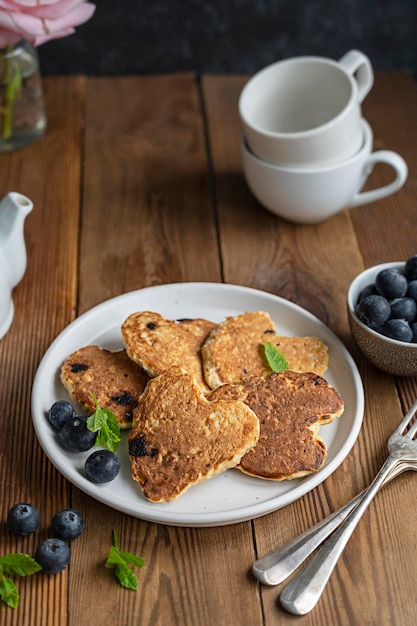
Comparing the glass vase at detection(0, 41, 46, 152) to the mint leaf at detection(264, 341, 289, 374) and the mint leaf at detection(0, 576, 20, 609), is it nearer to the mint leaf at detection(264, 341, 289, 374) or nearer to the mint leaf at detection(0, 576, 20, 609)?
the mint leaf at detection(264, 341, 289, 374)

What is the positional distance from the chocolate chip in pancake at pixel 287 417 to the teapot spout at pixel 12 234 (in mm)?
504

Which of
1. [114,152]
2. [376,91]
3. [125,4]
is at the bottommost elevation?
[376,91]

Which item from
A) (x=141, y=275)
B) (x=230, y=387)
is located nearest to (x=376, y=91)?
(x=141, y=275)

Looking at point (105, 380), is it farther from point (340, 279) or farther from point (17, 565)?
point (340, 279)

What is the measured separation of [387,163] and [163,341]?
Answer: 68cm

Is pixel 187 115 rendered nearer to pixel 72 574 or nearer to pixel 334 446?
pixel 334 446

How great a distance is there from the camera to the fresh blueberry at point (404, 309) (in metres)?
1.30

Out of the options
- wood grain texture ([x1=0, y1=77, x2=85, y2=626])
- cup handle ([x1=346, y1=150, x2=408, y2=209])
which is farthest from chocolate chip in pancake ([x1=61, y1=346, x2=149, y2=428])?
cup handle ([x1=346, y1=150, x2=408, y2=209])

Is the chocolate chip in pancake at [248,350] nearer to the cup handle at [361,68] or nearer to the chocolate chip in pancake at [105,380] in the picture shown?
the chocolate chip in pancake at [105,380]

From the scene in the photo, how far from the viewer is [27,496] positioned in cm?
117

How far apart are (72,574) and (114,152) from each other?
1163 millimetres

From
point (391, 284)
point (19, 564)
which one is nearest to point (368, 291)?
point (391, 284)

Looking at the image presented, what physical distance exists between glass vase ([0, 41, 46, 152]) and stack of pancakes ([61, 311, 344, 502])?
77cm

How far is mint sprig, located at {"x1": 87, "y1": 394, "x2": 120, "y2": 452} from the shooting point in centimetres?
116
